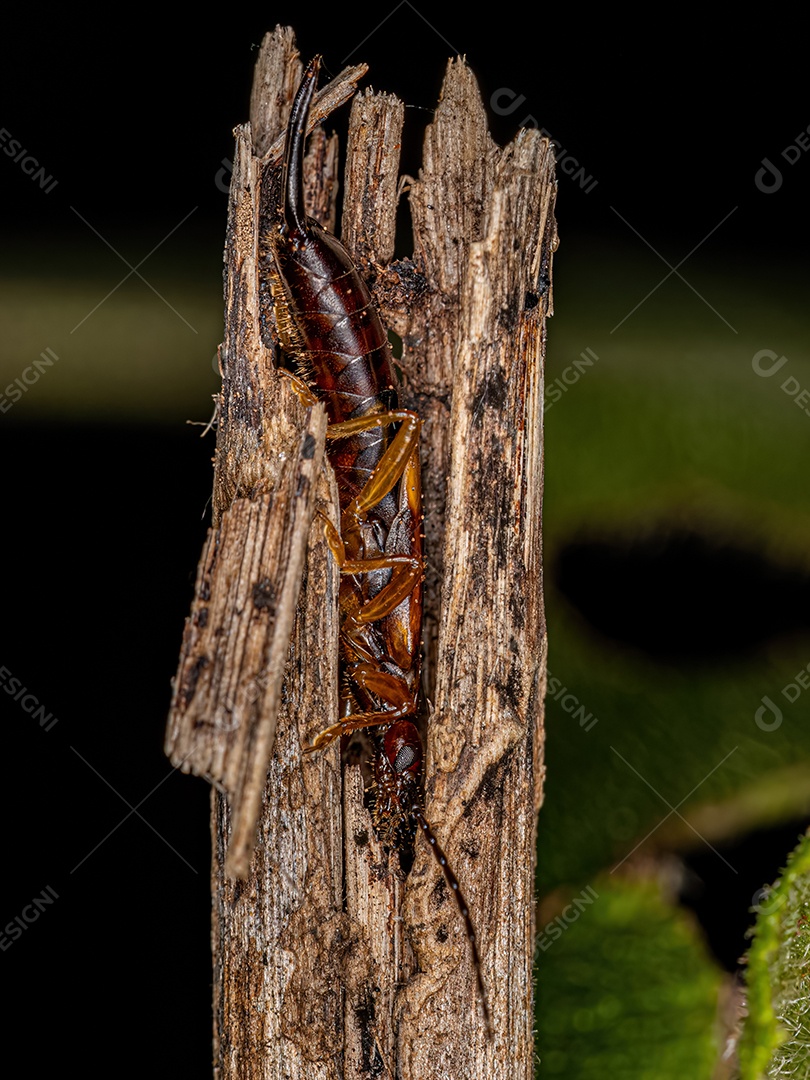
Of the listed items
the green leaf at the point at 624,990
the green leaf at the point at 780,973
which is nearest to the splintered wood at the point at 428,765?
the green leaf at the point at 624,990

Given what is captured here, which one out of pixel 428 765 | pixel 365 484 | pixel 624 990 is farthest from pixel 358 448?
pixel 624 990

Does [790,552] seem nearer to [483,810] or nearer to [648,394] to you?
[648,394]

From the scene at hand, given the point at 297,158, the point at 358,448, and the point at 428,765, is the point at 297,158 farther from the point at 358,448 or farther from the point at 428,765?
the point at 428,765

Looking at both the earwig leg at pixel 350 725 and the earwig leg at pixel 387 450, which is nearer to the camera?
the earwig leg at pixel 350 725

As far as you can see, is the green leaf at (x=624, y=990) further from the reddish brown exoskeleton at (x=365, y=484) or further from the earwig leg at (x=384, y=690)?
the earwig leg at (x=384, y=690)

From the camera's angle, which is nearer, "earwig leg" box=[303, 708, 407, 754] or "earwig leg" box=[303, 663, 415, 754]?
"earwig leg" box=[303, 708, 407, 754]

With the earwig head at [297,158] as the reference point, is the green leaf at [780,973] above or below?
below

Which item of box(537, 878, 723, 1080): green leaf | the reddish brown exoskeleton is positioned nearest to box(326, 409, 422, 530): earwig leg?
the reddish brown exoskeleton

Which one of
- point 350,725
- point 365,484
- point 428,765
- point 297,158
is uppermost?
point 297,158

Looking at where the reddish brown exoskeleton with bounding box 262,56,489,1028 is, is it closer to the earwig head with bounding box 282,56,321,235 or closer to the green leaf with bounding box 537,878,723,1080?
the earwig head with bounding box 282,56,321,235
